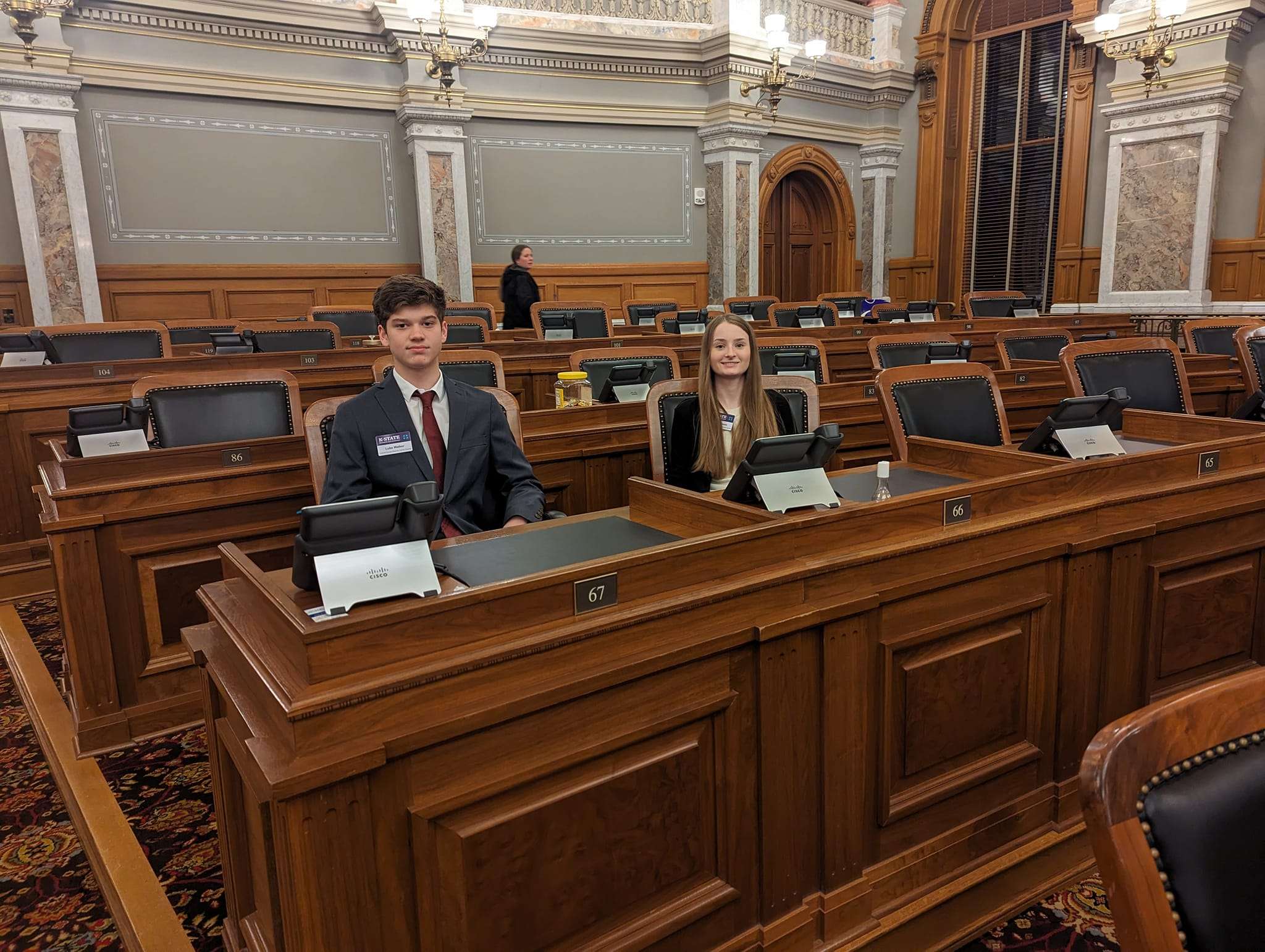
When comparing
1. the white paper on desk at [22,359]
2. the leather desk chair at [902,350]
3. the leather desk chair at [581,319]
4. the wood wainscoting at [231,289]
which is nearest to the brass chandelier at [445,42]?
the wood wainscoting at [231,289]

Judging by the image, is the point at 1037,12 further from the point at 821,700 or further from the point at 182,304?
the point at 821,700

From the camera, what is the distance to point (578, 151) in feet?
28.7

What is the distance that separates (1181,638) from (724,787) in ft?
4.12

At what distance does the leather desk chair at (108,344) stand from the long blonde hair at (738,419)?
9.86 ft

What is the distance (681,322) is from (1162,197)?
17.1 feet

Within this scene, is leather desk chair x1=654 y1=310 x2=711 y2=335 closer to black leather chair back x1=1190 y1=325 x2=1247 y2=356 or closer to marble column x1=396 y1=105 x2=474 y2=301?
marble column x1=396 y1=105 x2=474 y2=301

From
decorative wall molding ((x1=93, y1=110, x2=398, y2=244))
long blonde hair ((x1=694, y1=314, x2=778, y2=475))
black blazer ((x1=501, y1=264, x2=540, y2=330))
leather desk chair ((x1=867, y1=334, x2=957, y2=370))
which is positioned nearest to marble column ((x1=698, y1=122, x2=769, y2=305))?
black blazer ((x1=501, y1=264, x2=540, y2=330))

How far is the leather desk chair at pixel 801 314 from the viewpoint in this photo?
6918 mm

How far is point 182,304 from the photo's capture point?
24.1 ft

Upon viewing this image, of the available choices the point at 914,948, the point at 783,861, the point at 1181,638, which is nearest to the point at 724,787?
the point at 783,861

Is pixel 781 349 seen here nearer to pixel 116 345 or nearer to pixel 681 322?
pixel 681 322

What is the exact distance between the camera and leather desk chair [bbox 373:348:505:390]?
3.10 m

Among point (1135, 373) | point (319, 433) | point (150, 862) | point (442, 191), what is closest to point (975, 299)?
point (442, 191)

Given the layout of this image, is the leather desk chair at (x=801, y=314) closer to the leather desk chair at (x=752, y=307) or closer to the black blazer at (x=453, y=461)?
the leather desk chair at (x=752, y=307)
